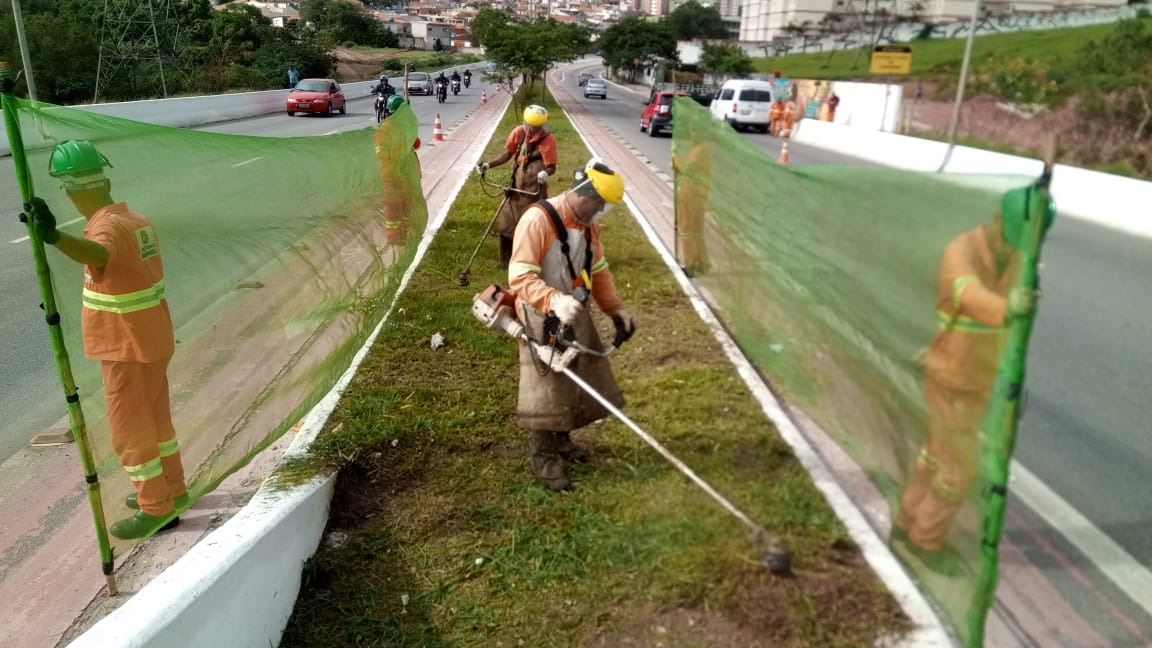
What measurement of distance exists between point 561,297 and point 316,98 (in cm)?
2794

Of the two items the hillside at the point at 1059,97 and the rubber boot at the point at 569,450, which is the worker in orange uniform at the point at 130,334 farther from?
the hillside at the point at 1059,97

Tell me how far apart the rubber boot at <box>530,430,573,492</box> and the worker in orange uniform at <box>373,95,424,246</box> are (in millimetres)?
2941

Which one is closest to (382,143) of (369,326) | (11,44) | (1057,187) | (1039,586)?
(369,326)

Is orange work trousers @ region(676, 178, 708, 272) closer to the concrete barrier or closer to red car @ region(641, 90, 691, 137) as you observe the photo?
the concrete barrier

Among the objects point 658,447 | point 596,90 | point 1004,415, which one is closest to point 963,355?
point 1004,415

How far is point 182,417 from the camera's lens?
3617 millimetres

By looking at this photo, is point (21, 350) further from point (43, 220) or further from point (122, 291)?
point (43, 220)

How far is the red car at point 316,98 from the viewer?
28.4m

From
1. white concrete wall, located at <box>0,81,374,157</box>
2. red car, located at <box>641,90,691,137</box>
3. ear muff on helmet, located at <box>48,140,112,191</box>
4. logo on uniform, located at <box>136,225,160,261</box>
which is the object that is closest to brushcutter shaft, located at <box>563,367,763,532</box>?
logo on uniform, located at <box>136,225,160,261</box>

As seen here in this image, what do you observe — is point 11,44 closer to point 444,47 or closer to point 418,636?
point 418,636

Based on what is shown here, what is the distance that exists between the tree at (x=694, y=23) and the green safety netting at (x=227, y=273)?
101m

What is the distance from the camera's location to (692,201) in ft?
22.9

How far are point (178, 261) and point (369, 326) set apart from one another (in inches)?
79.9

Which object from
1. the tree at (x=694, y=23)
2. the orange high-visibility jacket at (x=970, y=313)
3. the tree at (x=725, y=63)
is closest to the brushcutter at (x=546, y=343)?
the orange high-visibility jacket at (x=970, y=313)
